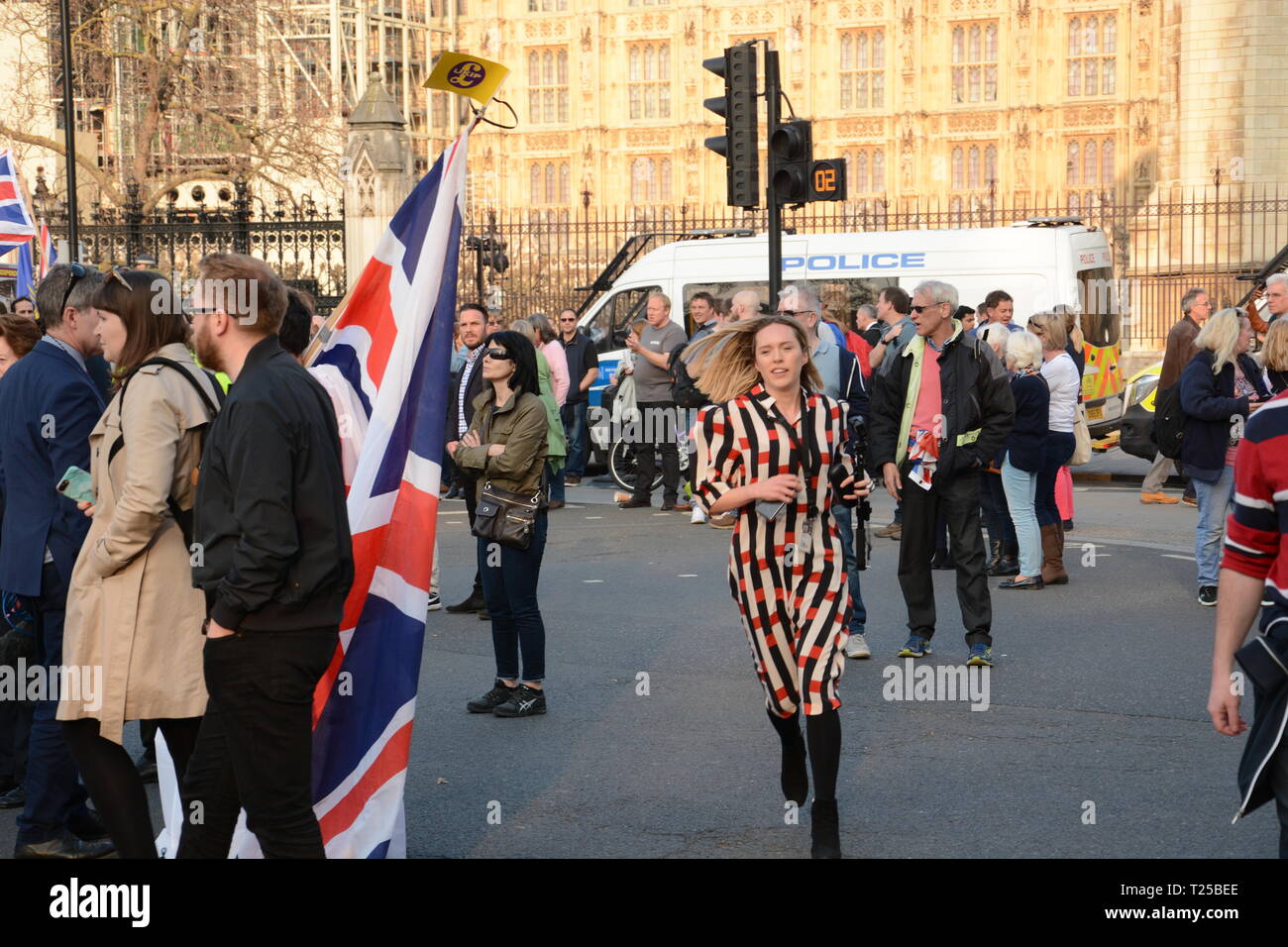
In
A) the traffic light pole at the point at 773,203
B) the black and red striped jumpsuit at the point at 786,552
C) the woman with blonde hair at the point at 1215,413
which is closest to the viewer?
the black and red striped jumpsuit at the point at 786,552

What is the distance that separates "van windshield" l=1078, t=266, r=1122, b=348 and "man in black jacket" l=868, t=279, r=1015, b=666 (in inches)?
421

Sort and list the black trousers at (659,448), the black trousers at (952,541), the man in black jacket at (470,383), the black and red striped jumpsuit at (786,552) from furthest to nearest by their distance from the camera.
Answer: the black trousers at (659,448)
the man in black jacket at (470,383)
the black trousers at (952,541)
the black and red striped jumpsuit at (786,552)

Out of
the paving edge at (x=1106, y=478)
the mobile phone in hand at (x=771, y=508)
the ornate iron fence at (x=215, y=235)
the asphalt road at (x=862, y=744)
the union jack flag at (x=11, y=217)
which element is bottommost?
the asphalt road at (x=862, y=744)

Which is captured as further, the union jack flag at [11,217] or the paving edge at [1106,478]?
the paving edge at [1106,478]

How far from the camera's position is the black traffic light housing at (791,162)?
13.2m

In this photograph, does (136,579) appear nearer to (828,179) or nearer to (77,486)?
(77,486)

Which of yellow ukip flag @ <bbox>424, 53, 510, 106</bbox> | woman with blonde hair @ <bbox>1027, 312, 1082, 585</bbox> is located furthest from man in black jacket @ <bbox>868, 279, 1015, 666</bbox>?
yellow ukip flag @ <bbox>424, 53, 510, 106</bbox>

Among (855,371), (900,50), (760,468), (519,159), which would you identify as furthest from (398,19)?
(760,468)

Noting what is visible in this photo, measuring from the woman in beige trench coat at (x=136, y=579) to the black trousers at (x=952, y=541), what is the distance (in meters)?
4.24

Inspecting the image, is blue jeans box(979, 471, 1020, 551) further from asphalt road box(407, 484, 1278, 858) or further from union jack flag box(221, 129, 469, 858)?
union jack flag box(221, 129, 469, 858)

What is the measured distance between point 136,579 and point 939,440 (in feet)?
Answer: 14.7

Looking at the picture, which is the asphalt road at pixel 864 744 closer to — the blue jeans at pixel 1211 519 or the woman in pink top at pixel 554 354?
the blue jeans at pixel 1211 519

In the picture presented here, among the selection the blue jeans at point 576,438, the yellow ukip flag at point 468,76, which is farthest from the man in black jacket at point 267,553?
the blue jeans at point 576,438
